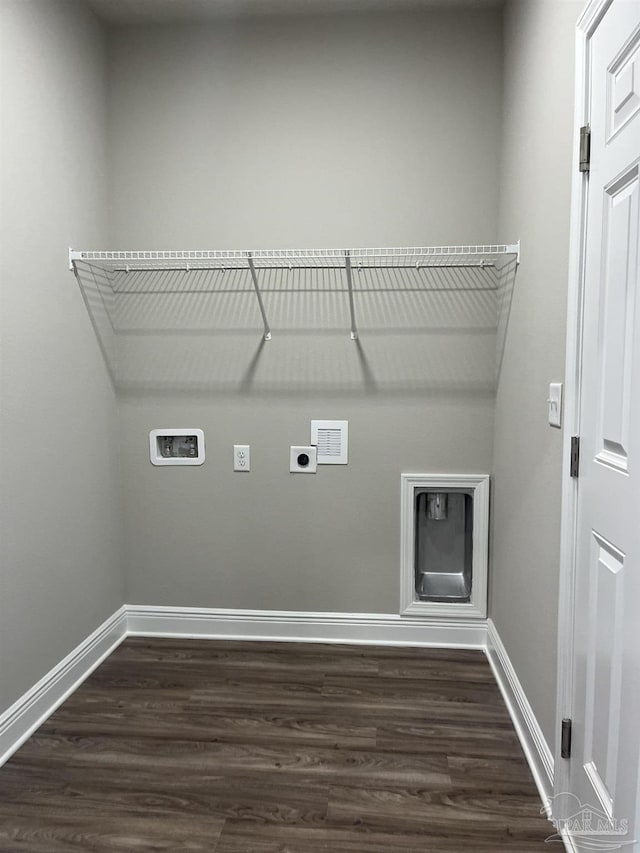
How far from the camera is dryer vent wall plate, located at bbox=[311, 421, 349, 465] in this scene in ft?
8.66

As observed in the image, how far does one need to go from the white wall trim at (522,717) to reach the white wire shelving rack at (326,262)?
4.76ft

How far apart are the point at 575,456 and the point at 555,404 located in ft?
0.66

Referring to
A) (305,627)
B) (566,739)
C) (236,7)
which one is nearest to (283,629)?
(305,627)

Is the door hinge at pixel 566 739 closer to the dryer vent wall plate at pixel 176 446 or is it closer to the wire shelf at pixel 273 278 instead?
the wire shelf at pixel 273 278

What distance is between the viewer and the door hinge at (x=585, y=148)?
1452mm

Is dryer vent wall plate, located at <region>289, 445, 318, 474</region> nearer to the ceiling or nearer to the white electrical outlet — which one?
the white electrical outlet

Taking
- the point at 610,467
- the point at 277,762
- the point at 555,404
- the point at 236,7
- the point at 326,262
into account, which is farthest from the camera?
the point at 326,262

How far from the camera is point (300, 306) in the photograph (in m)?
2.61

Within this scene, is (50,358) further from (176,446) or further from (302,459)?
(302,459)

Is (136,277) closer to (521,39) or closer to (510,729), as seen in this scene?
(521,39)

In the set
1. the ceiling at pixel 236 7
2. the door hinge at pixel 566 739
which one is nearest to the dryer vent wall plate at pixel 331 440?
the door hinge at pixel 566 739

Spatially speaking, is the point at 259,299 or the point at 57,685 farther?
the point at 259,299

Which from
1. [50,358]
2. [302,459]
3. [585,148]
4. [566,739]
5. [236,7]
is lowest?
[566,739]

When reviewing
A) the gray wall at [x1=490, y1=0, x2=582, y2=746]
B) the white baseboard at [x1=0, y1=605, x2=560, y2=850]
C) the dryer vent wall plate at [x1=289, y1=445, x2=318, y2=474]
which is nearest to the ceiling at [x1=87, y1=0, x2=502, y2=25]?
the gray wall at [x1=490, y1=0, x2=582, y2=746]
